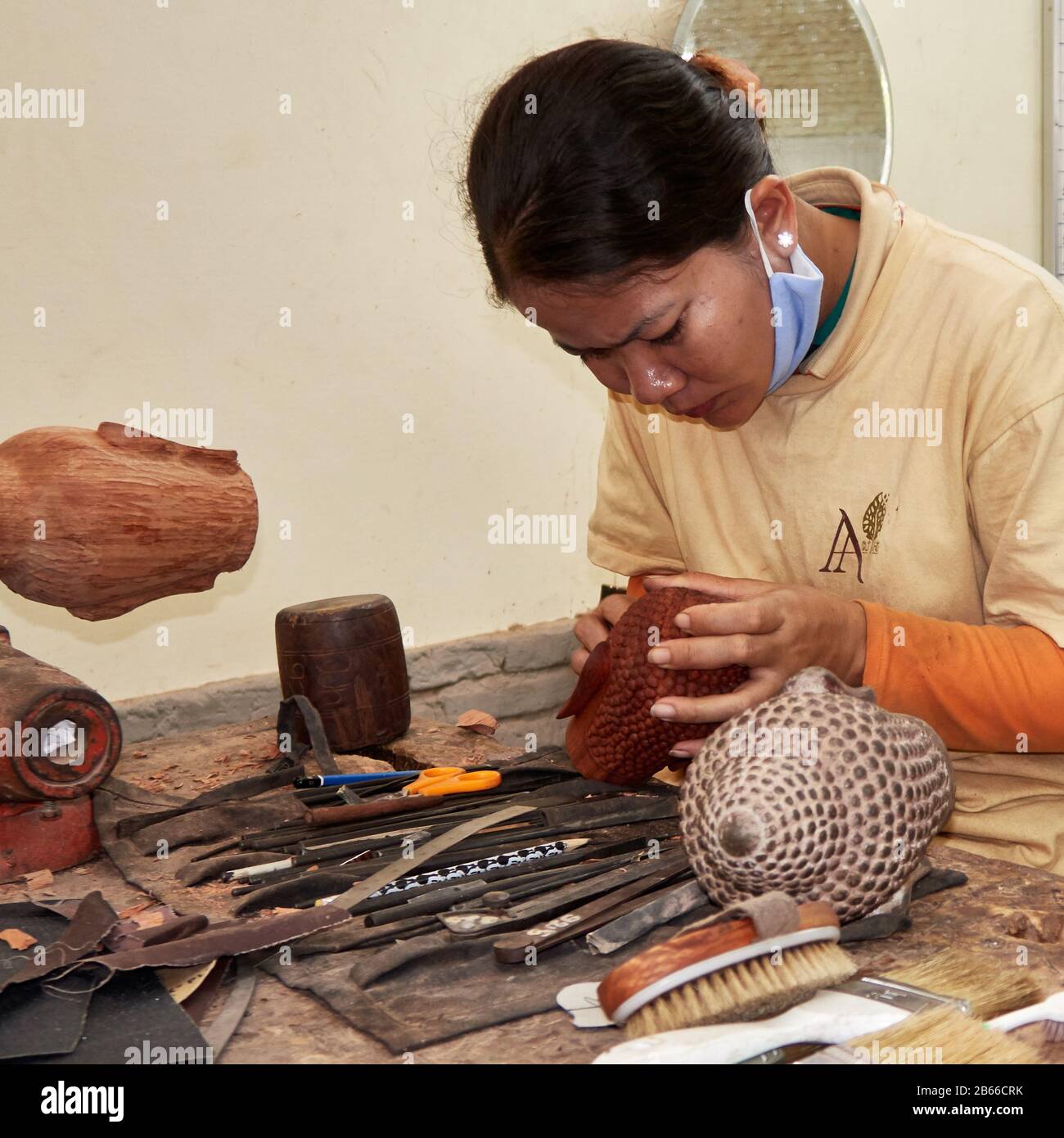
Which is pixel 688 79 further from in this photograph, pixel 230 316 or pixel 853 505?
pixel 230 316

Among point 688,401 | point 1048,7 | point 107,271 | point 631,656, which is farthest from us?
point 1048,7

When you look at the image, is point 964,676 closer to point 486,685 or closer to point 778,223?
point 778,223

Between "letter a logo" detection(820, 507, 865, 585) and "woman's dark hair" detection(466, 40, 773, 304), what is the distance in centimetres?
47

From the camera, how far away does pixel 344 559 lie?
277 centimetres

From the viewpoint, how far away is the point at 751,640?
1.34 meters

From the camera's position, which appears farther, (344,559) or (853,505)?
(344,559)

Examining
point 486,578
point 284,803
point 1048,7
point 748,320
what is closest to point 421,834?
point 284,803

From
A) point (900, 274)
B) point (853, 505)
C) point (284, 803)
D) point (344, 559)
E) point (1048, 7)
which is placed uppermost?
point (1048, 7)

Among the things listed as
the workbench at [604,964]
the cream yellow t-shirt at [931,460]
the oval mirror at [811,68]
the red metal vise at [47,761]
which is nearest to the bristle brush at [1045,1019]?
the workbench at [604,964]

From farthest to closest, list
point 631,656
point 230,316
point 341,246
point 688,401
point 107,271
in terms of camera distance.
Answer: point 341,246
point 230,316
point 107,271
point 688,401
point 631,656

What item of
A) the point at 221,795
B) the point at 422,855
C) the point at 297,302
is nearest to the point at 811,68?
the point at 297,302

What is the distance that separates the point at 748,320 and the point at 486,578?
1.66m

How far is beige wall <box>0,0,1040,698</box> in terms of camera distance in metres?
2.32

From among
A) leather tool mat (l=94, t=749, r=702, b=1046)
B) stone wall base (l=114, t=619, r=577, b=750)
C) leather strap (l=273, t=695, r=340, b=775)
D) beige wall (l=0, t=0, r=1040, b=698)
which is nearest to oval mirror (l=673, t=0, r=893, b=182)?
beige wall (l=0, t=0, r=1040, b=698)
